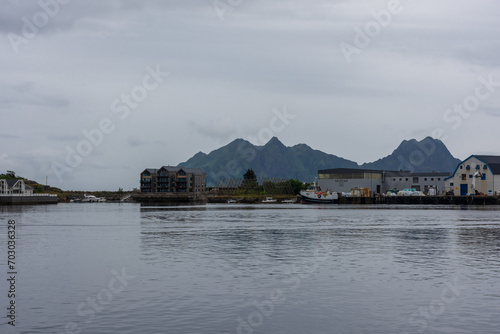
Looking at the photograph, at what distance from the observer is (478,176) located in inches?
6900

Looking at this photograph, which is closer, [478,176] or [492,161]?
[478,176]

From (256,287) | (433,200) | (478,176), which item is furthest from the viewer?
(433,200)

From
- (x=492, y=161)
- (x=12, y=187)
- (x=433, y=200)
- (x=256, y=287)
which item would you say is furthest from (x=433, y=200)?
(x=256, y=287)

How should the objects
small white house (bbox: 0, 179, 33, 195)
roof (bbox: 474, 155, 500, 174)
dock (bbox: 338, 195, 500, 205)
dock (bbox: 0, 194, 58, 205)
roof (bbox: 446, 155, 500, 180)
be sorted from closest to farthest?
1. dock (bbox: 338, 195, 500, 205)
2. roof (bbox: 474, 155, 500, 174)
3. roof (bbox: 446, 155, 500, 180)
4. dock (bbox: 0, 194, 58, 205)
5. small white house (bbox: 0, 179, 33, 195)

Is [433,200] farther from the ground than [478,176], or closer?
closer

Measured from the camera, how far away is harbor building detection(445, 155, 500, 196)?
172000mm

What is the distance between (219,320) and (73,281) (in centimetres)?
1200

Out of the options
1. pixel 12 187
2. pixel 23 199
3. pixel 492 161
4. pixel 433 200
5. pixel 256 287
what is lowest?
pixel 256 287

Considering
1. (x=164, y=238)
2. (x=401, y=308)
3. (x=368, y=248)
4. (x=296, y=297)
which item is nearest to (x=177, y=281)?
(x=296, y=297)

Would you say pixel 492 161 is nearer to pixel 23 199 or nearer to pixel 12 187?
pixel 23 199

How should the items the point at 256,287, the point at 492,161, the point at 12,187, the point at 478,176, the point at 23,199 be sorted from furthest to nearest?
1. the point at 12,187
2. the point at 23,199
3. the point at 492,161
4. the point at 478,176
5. the point at 256,287

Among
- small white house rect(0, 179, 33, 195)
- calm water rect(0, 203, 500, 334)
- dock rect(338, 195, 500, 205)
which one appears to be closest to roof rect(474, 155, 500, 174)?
dock rect(338, 195, 500, 205)

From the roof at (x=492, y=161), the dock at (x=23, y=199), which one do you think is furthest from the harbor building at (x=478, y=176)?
the dock at (x=23, y=199)

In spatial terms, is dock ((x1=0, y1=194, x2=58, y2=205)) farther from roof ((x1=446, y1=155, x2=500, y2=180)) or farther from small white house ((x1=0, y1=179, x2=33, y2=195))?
roof ((x1=446, y1=155, x2=500, y2=180))
